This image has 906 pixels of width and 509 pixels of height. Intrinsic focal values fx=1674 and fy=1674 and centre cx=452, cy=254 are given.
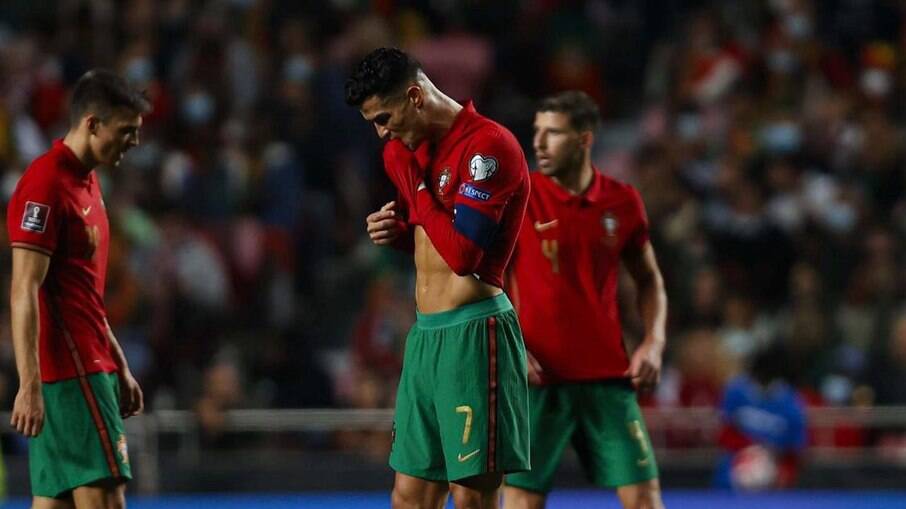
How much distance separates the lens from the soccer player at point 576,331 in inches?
266

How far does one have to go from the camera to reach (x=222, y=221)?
12266 mm

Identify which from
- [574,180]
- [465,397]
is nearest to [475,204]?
[465,397]

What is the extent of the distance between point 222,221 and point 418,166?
681 cm

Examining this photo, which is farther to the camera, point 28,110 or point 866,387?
point 28,110

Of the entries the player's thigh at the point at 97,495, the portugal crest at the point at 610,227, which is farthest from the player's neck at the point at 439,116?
the player's thigh at the point at 97,495

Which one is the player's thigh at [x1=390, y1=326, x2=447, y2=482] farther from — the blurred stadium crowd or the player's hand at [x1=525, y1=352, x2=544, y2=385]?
the blurred stadium crowd

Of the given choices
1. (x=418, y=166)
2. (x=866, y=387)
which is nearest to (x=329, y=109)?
(x=866, y=387)

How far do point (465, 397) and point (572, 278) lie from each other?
1345 millimetres

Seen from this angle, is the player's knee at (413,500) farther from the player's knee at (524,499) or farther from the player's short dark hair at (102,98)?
the player's short dark hair at (102,98)

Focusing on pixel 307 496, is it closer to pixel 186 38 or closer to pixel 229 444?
pixel 229 444

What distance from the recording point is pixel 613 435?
6.78 m

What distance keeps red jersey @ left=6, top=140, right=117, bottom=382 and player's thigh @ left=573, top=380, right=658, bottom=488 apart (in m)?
1.94

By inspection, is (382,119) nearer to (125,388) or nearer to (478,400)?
(478,400)

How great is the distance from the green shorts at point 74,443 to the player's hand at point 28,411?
0.29m
